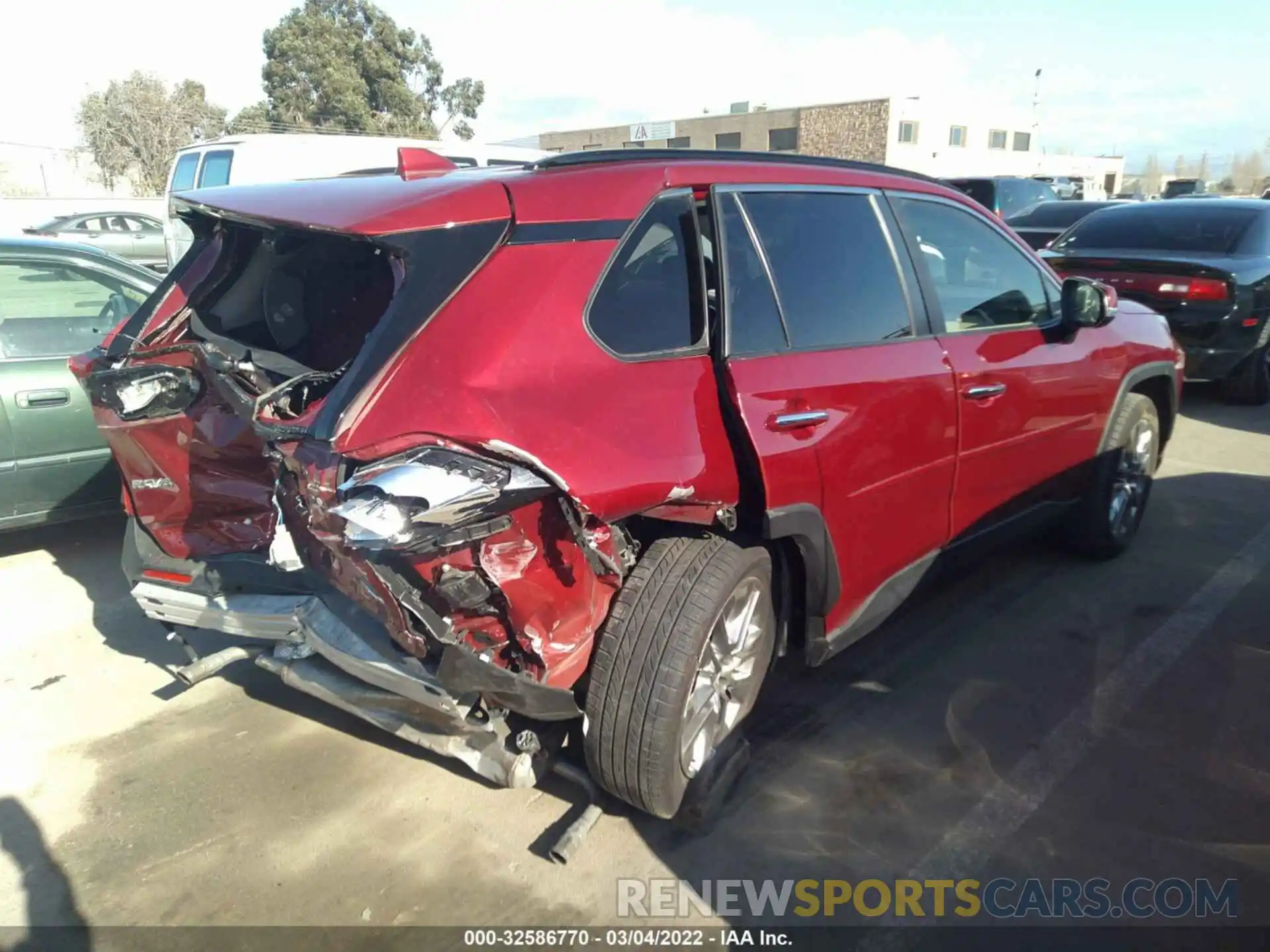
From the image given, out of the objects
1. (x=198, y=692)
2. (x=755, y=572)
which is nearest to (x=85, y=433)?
(x=198, y=692)

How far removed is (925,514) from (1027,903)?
141 cm

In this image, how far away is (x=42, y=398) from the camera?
4.70m

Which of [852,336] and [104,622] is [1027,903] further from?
[104,622]

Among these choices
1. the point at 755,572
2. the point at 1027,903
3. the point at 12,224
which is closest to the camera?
the point at 1027,903

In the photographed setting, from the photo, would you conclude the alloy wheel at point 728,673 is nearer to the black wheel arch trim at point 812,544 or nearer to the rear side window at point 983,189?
the black wheel arch trim at point 812,544

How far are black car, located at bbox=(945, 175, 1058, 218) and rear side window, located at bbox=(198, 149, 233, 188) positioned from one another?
1041cm

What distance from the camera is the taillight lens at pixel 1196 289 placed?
7.47 metres

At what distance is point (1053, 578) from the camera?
4.71m

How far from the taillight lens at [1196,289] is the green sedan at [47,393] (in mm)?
7824

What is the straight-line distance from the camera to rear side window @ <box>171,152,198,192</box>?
10.6m

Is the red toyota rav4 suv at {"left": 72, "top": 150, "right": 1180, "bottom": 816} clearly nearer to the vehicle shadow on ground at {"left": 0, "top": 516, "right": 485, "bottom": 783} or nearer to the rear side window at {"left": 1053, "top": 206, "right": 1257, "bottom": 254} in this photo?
the vehicle shadow on ground at {"left": 0, "top": 516, "right": 485, "bottom": 783}

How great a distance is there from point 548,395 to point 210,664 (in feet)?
6.09

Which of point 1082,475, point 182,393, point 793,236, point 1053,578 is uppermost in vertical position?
point 793,236

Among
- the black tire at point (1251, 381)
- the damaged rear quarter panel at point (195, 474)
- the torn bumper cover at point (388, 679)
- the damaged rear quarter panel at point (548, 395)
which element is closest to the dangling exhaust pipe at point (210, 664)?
the torn bumper cover at point (388, 679)
